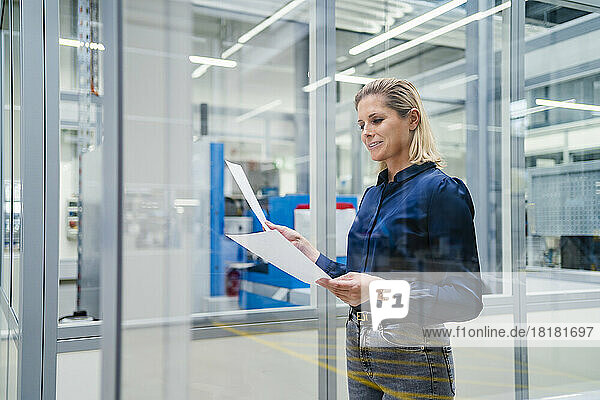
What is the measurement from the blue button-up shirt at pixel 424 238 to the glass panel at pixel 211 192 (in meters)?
0.16

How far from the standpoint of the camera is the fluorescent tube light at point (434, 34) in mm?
1188

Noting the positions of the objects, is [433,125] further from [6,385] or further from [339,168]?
[6,385]

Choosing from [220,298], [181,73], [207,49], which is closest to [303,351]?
[220,298]

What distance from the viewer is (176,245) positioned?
67 cm

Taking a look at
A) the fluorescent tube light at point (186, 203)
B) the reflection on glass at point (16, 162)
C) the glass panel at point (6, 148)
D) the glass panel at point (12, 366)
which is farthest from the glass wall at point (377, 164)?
the glass panel at point (6, 148)

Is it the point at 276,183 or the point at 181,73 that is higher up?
the point at 181,73

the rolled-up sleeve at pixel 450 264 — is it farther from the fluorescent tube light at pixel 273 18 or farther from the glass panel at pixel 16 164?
the glass panel at pixel 16 164

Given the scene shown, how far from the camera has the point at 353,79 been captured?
1187 mm

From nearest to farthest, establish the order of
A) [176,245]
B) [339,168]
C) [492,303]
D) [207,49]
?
[176,245] → [207,49] → [492,303] → [339,168]

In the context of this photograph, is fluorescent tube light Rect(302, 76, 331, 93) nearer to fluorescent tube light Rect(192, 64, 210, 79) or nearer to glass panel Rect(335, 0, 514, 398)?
glass panel Rect(335, 0, 514, 398)

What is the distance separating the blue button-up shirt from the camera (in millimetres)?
982

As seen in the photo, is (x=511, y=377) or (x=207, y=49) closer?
(x=207, y=49)

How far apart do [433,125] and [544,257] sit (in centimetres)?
41
